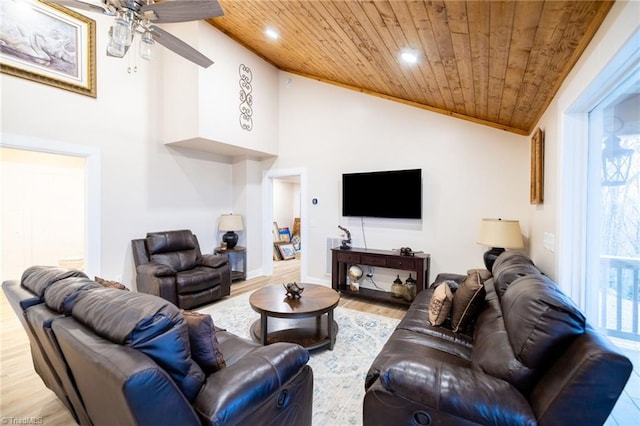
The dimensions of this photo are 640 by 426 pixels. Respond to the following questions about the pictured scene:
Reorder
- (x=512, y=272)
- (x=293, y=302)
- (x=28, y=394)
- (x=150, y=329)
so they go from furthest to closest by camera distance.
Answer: (x=293, y=302) < (x=28, y=394) < (x=512, y=272) < (x=150, y=329)

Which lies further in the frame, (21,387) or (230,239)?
(230,239)

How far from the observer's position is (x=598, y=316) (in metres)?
1.98

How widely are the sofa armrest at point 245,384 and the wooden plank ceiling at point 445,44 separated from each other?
2.20 meters

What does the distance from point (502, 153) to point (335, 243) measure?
2.69 metres

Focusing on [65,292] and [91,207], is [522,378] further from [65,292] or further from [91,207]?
[91,207]

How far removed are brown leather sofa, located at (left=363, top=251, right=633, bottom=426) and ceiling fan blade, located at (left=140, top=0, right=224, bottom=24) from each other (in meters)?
2.48

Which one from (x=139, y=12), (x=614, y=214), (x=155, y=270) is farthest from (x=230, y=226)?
(x=614, y=214)

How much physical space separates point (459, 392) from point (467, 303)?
1021 millimetres

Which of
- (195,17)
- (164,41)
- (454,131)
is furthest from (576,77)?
(164,41)

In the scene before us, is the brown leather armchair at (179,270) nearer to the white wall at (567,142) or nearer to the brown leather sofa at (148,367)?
the brown leather sofa at (148,367)

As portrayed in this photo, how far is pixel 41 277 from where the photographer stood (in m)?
1.67

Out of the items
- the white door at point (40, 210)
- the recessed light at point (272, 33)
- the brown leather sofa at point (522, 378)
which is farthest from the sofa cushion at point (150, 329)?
the white door at point (40, 210)

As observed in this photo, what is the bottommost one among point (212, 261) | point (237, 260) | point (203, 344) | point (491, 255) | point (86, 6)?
point (237, 260)

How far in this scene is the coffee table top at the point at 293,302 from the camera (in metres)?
2.50
